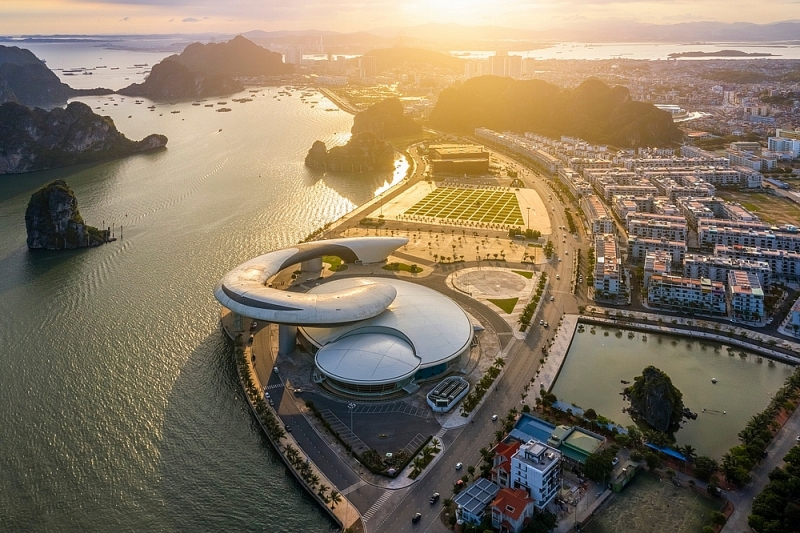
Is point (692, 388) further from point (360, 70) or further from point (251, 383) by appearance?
point (360, 70)

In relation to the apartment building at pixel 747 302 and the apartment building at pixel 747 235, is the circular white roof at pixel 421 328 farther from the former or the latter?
the apartment building at pixel 747 235

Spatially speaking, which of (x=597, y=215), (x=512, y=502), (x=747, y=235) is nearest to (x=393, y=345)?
(x=512, y=502)

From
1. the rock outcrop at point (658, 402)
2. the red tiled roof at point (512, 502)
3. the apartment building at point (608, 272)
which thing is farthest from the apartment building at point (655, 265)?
the red tiled roof at point (512, 502)

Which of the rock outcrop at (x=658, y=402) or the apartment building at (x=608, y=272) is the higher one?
the apartment building at (x=608, y=272)

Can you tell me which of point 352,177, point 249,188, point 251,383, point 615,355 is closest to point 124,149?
point 249,188

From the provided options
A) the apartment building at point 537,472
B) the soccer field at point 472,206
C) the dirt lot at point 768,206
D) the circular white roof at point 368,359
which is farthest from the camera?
the soccer field at point 472,206
